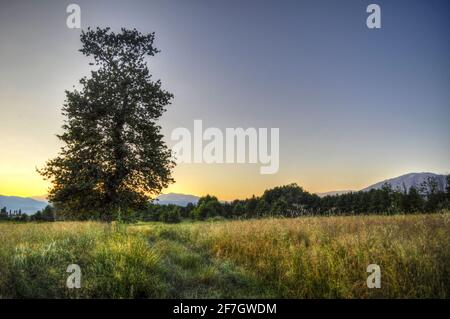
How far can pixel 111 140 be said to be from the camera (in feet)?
49.8

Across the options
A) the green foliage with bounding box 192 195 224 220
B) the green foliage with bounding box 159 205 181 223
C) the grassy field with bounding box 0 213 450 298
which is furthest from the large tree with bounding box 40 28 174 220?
the green foliage with bounding box 159 205 181 223

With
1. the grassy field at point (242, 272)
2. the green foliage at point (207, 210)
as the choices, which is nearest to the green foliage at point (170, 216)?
the green foliage at point (207, 210)

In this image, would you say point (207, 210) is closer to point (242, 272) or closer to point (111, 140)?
point (111, 140)

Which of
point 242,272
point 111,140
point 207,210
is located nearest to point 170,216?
point 207,210

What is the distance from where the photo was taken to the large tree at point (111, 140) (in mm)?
14820

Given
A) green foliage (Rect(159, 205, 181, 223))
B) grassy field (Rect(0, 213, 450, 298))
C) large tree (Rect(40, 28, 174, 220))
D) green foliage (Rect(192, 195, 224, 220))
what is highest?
large tree (Rect(40, 28, 174, 220))

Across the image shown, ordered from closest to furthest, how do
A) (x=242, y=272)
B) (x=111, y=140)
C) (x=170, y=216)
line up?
(x=242, y=272) < (x=111, y=140) < (x=170, y=216)

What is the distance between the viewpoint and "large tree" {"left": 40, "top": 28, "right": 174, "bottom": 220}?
1482 centimetres

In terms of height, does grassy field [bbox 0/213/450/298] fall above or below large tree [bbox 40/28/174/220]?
below

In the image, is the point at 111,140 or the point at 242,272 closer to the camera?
the point at 242,272

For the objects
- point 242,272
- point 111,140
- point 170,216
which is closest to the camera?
point 242,272

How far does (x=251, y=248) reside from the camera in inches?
310

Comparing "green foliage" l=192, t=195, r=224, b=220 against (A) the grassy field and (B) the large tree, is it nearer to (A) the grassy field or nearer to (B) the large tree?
(B) the large tree

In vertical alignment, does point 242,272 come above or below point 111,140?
below
